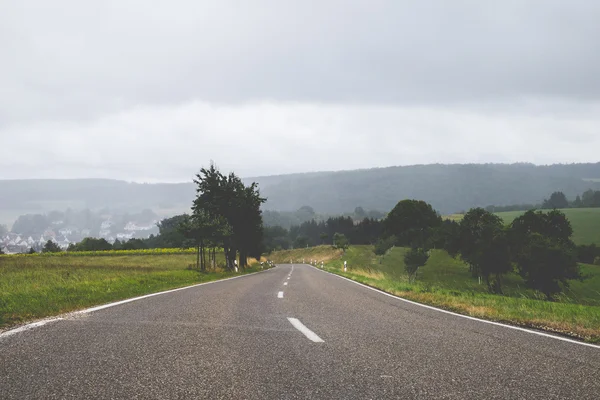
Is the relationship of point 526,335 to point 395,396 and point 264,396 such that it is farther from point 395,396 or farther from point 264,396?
point 264,396

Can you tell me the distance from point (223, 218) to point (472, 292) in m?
23.5

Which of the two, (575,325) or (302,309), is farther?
(302,309)

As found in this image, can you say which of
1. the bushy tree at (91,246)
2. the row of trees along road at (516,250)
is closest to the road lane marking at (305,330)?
the row of trees along road at (516,250)

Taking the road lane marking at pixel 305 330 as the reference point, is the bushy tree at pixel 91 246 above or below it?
below

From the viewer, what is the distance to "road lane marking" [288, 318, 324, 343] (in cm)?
587

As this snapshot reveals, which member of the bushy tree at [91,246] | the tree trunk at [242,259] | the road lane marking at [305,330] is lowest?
the bushy tree at [91,246]

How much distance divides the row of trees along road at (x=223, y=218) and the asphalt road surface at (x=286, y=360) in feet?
87.4

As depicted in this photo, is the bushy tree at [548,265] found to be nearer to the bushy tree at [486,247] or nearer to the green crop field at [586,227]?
the bushy tree at [486,247]

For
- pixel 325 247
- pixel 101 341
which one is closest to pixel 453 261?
pixel 325 247

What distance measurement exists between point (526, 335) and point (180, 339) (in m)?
5.19

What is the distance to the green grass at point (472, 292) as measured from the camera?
8848 mm

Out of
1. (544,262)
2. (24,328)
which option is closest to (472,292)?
(24,328)

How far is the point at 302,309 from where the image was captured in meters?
9.50

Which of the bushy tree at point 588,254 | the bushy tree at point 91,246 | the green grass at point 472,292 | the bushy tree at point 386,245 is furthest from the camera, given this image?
the bushy tree at point 91,246
